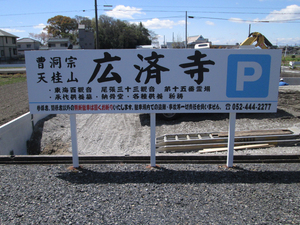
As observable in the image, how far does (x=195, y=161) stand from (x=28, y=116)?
7.86 m

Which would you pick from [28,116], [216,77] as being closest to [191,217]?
[216,77]

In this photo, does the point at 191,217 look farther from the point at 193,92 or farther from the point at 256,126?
the point at 256,126

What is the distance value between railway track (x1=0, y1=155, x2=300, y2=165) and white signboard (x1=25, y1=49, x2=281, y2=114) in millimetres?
1127

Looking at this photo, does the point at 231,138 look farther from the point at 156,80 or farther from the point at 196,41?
the point at 196,41

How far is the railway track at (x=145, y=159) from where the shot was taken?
506 centimetres

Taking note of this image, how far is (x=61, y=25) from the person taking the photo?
88.9m

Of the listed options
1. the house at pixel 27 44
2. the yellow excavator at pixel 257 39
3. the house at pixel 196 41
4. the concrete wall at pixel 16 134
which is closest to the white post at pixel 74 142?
the concrete wall at pixel 16 134

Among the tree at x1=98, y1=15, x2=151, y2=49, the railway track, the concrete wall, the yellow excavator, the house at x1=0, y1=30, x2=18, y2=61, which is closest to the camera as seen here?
the railway track

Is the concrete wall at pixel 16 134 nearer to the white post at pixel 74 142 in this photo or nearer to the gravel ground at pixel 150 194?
the gravel ground at pixel 150 194

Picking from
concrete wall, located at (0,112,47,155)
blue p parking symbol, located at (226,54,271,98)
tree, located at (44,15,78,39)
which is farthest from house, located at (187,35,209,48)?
blue p parking symbol, located at (226,54,271,98)

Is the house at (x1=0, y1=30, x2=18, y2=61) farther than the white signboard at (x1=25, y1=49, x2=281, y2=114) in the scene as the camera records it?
Yes

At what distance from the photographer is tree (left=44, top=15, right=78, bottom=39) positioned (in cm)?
8844

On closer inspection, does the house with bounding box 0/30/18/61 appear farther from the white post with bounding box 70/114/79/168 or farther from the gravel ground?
the gravel ground

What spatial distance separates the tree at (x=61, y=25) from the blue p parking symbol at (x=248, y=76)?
93.2 metres
